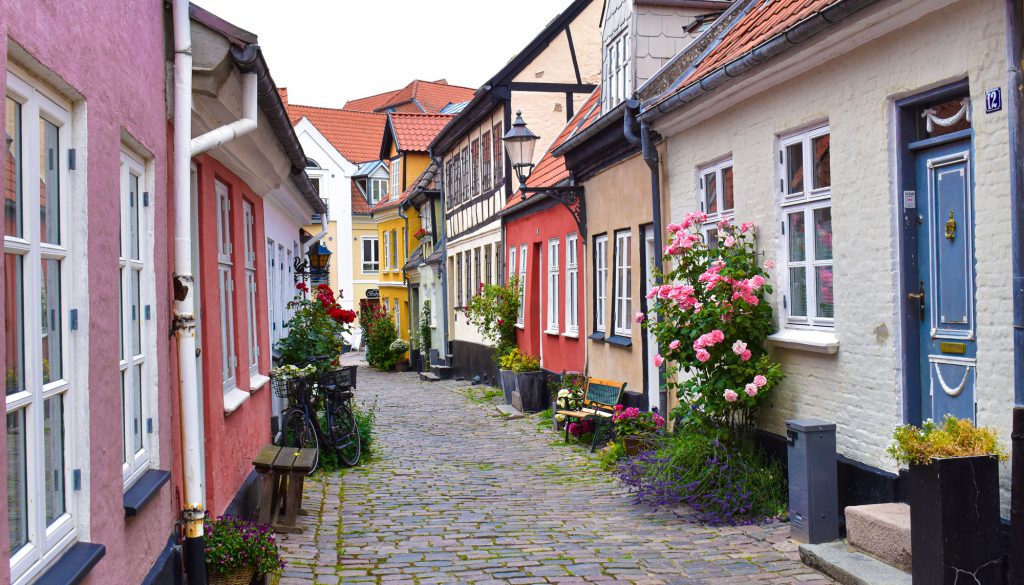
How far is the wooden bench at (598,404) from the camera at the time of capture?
1250 centimetres

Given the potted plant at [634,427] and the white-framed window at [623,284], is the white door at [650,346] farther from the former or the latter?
the potted plant at [634,427]

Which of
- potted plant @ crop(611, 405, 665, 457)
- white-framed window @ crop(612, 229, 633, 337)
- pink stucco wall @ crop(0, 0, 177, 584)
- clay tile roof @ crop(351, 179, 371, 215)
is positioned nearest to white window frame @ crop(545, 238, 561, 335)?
white-framed window @ crop(612, 229, 633, 337)

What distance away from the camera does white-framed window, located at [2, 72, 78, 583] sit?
3.20 m

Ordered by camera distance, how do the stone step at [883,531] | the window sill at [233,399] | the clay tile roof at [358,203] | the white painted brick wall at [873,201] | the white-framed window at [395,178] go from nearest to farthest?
the white painted brick wall at [873,201] → the stone step at [883,531] → the window sill at [233,399] → the white-framed window at [395,178] → the clay tile roof at [358,203]

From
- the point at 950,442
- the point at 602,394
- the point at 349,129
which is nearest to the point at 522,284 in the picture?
the point at 602,394

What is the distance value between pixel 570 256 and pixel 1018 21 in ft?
35.8

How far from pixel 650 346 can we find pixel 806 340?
435cm

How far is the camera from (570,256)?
16.1 m

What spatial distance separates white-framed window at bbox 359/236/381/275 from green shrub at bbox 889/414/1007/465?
1611 inches

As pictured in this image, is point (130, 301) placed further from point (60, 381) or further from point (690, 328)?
point (690, 328)

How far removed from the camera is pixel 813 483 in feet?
22.8

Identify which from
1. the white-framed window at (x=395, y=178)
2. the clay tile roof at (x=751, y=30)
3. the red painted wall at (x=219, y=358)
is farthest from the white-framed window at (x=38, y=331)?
the white-framed window at (x=395, y=178)

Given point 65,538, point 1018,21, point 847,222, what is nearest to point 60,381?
point 65,538

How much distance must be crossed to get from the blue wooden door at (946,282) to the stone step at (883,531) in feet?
2.20
